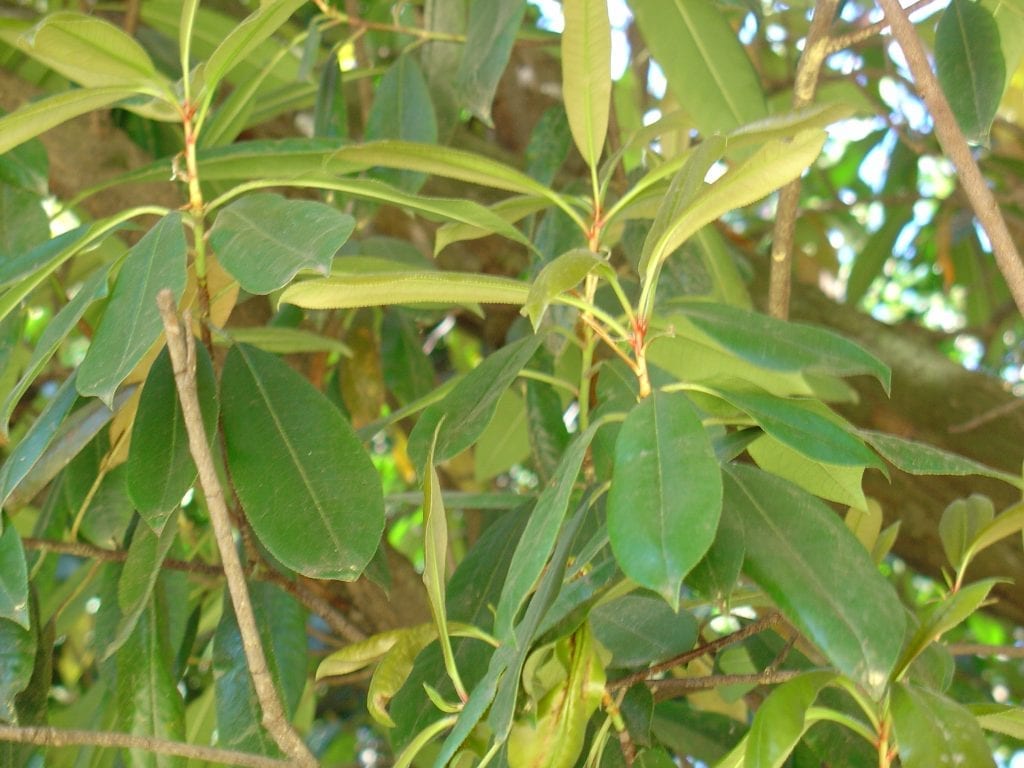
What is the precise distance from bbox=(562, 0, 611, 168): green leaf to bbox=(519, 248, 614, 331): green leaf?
0.18 meters

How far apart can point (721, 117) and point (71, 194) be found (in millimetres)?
795

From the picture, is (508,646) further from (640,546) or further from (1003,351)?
(1003,351)

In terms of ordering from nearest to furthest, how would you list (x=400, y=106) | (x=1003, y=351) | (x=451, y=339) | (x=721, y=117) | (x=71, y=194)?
(x=721, y=117) < (x=400, y=106) < (x=71, y=194) < (x=1003, y=351) < (x=451, y=339)

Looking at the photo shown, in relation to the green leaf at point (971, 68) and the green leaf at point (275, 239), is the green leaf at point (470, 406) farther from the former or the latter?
the green leaf at point (971, 68)

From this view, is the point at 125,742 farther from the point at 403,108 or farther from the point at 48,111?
the point at 403,108

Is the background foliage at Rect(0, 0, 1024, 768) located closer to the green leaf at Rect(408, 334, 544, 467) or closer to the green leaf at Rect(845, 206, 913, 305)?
the green leaf at Rect(408, 334, 544, 467)

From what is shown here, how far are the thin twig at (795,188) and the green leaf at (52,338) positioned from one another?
42 centimetres

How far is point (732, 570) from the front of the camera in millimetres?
547

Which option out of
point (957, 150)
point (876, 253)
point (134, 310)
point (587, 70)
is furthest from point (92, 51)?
point (876, 253)

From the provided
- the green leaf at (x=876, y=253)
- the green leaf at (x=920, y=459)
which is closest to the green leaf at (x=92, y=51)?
the green leaf at (x=920, y=459)

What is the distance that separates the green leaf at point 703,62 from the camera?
35.3 inches

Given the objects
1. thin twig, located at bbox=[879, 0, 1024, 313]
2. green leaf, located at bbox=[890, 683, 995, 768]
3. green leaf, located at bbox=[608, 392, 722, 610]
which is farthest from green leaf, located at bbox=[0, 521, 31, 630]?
thin twig, located at bbox=[879, 0, 1024, 313]

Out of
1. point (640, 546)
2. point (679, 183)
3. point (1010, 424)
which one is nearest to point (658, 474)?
point (640, 546)

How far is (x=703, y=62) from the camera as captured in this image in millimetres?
913
